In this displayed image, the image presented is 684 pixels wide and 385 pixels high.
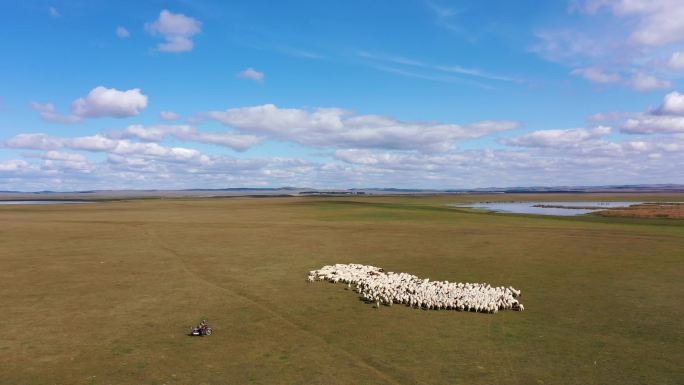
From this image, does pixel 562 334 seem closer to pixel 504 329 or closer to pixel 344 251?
pixel 504 329

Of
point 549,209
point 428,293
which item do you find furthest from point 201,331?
point 549,209

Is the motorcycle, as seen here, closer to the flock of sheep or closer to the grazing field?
the grazing field

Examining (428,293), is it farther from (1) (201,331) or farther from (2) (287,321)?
(1) (201,331)

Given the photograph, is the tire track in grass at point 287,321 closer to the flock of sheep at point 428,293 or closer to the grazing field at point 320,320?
the grazing field at point 320,320

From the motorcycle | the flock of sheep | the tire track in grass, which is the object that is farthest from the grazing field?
the flock of sheep

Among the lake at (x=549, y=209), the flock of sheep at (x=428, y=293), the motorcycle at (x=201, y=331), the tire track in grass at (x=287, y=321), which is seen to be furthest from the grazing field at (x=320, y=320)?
the lake at (x=549, y=209)

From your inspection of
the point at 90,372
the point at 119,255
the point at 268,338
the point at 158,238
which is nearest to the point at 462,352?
the point at 268,338
